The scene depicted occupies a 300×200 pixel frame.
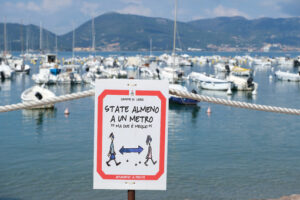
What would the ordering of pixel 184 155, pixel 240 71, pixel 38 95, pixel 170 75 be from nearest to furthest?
pixel 184 155
pixel 38 95
pixel 170 75
pixel 240 71

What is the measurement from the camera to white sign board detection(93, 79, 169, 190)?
349 centimetres

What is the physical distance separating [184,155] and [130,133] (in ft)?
46.1

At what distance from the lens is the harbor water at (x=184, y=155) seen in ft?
39.9

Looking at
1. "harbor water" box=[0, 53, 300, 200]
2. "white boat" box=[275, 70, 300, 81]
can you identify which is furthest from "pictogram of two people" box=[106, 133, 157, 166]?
"white boat" box=[275, 70, 300, 81]

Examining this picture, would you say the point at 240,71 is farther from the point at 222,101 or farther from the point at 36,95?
the point at 222,101

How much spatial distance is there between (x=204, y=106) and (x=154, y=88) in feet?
98.2

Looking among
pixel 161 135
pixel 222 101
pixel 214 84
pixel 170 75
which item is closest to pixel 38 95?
pixel 214 84

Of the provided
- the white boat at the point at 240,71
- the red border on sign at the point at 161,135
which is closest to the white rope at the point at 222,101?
the red border on sign at the point at 161,135

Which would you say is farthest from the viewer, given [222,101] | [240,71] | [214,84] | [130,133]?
[240,71]

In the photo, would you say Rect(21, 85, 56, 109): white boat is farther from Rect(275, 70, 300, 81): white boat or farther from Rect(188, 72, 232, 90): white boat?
Rect(275, 70, 300, 81): white boat

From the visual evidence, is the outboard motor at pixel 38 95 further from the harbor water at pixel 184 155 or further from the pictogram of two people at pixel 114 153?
the pictogram of two people at pixel 114 153

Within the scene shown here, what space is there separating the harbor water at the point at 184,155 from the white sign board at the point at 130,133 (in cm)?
793

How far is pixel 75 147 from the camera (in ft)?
61.1

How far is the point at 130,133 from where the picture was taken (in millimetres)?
3549
